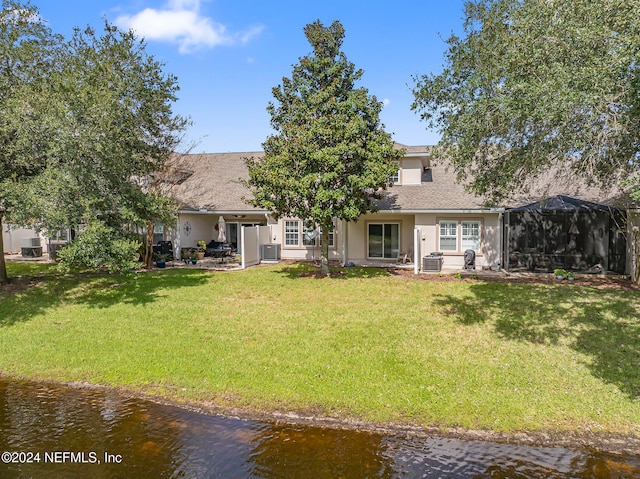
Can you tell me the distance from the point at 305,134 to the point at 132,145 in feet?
21.9

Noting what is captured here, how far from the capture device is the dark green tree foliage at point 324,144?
14.3 metres

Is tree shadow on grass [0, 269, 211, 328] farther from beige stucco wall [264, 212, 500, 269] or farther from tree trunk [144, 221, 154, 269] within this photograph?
beige stucco wall [264, 212, 500, 269]

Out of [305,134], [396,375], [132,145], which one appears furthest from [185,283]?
[396,375]

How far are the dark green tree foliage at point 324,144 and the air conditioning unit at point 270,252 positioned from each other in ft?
17.1

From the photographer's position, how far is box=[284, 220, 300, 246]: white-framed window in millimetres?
21312

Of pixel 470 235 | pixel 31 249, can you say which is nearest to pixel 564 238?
pixel 470 235

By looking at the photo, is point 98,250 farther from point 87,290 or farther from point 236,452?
point 236,452

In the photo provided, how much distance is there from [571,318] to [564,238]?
8.78 meters

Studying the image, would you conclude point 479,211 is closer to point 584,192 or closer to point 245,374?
point 584,192

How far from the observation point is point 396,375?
28.2 ft

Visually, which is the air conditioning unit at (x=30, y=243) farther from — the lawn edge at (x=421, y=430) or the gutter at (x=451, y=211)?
the gutter at (x=451, y=211)

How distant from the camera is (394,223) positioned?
20.0 metres

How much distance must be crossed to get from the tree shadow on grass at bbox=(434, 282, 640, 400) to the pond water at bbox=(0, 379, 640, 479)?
3.32 m


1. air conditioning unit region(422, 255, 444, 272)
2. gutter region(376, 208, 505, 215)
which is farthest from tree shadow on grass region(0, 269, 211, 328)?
air conditioning unit region(422, 255, 444, 272)
